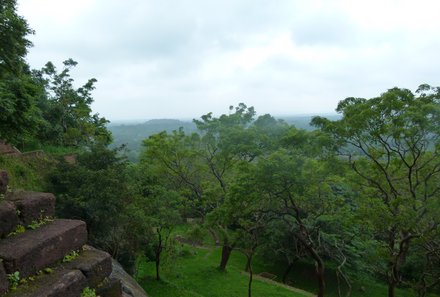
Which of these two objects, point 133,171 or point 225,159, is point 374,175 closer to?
point 225,159

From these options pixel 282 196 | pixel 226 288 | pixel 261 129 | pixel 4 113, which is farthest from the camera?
pixel 261 129

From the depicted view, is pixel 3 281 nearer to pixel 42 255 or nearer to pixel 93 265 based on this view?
pixel 42 255

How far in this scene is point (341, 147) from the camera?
1414 centimetres

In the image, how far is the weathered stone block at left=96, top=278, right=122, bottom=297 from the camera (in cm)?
587

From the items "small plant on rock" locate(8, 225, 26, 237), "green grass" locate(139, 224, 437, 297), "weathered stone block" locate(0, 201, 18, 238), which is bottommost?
"green grass" locate(139, 224, 437, 297)

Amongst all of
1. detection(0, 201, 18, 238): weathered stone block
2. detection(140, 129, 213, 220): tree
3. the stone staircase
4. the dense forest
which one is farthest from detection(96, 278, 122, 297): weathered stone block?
detection(140, 129, 213, 220): tree

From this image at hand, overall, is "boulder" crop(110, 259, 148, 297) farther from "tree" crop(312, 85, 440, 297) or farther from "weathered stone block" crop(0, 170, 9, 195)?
"tree" crop(312, 85, 440, 297)

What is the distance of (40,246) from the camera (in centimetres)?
511

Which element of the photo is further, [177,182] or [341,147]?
[177,182]

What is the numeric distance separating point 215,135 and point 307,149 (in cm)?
1017

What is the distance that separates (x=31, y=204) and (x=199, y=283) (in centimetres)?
1593

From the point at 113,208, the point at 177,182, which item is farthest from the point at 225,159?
the point at 113,208

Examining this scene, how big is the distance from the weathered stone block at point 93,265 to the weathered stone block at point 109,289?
10 centimetres

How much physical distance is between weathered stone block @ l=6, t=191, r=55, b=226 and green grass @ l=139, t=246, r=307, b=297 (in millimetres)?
11543
